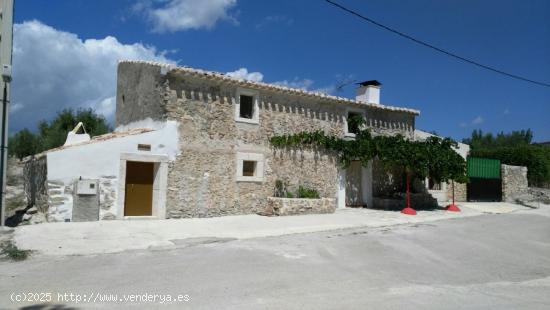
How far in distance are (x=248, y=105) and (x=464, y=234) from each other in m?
7.51

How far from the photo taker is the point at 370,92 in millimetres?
18484

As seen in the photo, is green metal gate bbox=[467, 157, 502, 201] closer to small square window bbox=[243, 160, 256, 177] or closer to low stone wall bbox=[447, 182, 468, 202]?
low stone wall bbox=[447, 182, 468, 202]

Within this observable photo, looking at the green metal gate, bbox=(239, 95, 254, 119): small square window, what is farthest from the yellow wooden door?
the green metal gate

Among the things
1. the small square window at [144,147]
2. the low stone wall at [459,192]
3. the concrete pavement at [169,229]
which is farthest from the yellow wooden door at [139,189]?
the low stone wall at [459,192]

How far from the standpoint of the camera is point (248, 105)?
563 inches

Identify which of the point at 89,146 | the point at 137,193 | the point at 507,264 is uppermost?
the point at 89,146

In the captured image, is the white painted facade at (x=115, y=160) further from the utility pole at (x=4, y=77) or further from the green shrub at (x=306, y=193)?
the green shrub at (x=306, y=193)

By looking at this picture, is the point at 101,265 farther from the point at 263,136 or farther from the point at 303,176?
the point at 303,176

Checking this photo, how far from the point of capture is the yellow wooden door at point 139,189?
39.7 feet

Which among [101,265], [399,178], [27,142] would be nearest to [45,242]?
[101,265]

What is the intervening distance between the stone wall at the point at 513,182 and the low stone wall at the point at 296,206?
1076cm

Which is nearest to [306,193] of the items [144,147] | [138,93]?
[144,147]

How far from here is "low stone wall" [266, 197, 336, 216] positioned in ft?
44.3

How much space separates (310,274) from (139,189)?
719 cm
